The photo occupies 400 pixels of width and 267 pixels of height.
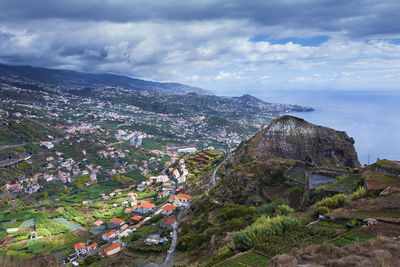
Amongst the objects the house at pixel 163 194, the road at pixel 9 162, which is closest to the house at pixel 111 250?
the house at pixel 163 194

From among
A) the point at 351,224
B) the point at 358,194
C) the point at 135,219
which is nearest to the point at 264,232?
the point at 351,224

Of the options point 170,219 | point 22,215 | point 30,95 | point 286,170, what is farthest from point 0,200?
point 30,95

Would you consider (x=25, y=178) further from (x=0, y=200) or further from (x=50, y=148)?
(x=50, y=148)

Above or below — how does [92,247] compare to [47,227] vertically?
above

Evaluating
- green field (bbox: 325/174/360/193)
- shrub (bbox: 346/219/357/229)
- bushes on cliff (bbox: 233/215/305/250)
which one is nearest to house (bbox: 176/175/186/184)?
green field (bbox: 325/174/360/193)

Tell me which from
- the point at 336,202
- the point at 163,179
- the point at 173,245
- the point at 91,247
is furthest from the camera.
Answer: the point at 163,179

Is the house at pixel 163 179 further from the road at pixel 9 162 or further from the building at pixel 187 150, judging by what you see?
the building at pixel 187 150

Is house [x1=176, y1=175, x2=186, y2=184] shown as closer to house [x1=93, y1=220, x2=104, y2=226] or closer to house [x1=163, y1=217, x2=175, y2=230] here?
→ house [x1=93, y1=220, x2=104, y2=226]

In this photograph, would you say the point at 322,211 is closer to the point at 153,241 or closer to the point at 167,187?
the point at 153,241
